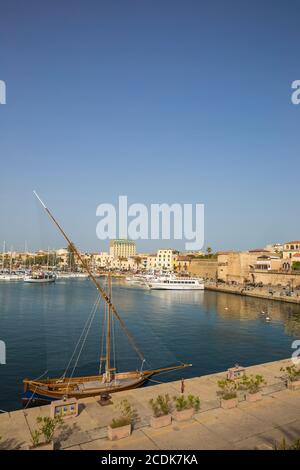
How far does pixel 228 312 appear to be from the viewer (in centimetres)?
5550

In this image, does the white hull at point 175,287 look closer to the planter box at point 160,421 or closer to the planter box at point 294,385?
the planter box at point 294,385

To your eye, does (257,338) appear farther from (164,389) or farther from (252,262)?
(252,262)

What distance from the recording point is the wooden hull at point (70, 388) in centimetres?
1703

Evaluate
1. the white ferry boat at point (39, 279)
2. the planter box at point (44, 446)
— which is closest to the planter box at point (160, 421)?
the planter box at point (44, 446)

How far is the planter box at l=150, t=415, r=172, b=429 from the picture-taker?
1270cm

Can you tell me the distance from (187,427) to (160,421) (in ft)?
3.26

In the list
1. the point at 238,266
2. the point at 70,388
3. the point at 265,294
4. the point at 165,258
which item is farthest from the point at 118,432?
the point at 165,258

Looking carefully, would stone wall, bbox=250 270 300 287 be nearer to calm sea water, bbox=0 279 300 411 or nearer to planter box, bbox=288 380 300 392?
calm sea water, bbox=0 279 300 411

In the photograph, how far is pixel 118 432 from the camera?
1190 centimetres

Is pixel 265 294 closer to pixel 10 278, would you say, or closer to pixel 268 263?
pixel 268 263

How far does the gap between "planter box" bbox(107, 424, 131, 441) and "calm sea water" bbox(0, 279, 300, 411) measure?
8.93 m

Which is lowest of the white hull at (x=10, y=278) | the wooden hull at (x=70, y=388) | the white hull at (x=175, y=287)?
the white hull at (x=175, y=287)

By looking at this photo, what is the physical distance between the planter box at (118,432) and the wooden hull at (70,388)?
5.06 m

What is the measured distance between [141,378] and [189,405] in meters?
6.45
